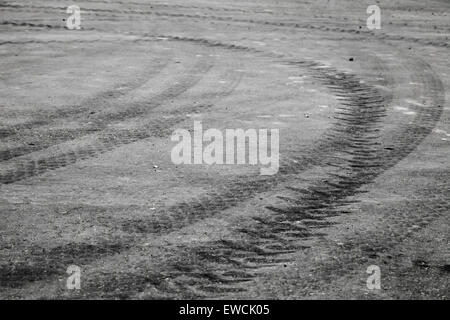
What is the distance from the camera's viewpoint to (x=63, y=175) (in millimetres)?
6840

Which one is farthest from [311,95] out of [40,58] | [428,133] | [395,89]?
[40,58]

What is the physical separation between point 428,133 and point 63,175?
188 inches

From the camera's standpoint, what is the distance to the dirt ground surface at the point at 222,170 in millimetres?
4965

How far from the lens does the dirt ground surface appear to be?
16.3 feet

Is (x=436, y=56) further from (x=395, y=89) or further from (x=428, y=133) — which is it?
(x=428, y=133)

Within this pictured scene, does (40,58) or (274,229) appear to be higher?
(40,58)

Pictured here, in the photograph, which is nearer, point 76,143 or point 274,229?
point 274,229

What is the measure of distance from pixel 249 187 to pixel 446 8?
14636mm

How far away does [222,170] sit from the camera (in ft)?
23.3

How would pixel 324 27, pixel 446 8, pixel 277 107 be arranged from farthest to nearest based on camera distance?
pixel 446 8 < pixel 324 27 < pixel 277 107

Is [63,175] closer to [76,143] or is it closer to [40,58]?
[76,143]
